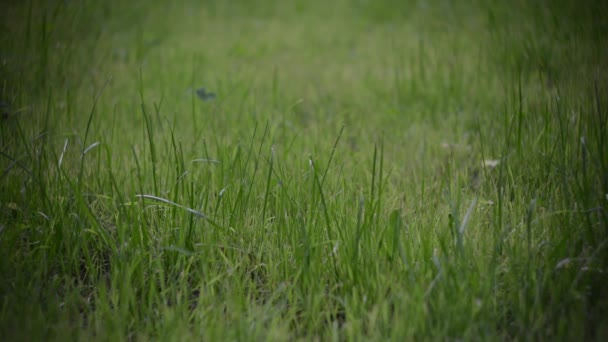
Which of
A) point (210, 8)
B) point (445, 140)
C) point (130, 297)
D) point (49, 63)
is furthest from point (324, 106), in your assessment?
point (210, 8)

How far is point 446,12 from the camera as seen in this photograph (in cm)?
518

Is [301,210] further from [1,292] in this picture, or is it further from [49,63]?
[49,63]

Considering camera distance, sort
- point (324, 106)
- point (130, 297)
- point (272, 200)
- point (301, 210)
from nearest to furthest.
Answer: point (130, 297) → point (301, 210) → point (272, 200) → point (324, 106)

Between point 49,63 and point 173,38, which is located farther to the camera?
point 173,38

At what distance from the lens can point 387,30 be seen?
5008 millimetres

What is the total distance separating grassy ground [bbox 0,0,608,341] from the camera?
4.24 ft

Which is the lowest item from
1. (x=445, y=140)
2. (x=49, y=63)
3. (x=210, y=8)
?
(x=445, y=140)

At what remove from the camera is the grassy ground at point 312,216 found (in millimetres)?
1291

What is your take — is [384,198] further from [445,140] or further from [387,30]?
[387,30]

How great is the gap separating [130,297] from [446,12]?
4.98 metres

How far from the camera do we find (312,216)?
5.14 ft

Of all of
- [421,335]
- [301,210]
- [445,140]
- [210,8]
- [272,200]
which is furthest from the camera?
[210,8]

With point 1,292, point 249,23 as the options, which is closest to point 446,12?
point 249,23

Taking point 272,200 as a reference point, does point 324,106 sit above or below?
above
